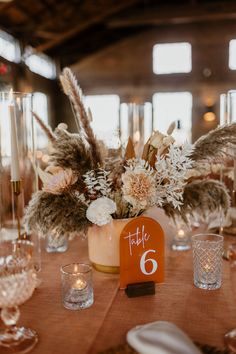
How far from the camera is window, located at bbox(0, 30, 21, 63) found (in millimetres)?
7612

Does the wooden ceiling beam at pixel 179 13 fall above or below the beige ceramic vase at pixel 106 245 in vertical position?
above

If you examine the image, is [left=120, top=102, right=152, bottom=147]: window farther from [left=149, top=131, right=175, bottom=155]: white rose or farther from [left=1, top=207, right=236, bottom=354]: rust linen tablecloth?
[left=1, top=207, right=236, bottom=354]: rust linen tablecloth

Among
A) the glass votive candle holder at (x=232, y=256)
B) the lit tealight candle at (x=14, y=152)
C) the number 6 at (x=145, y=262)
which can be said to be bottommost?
the glass votive candle holder at (x=232, y=256)

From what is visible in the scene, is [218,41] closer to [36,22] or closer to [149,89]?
[149,89]

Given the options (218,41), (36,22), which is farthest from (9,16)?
(218,41)

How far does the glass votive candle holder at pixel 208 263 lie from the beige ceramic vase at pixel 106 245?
0.21m

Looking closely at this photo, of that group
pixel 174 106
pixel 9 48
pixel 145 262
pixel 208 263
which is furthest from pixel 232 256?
pixel 174 106

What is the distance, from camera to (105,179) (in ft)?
3.15

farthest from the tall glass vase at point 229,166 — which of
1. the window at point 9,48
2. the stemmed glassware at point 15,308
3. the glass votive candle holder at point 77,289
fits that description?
the window at point 9,48

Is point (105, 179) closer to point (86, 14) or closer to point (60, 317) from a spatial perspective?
point (60, 317)

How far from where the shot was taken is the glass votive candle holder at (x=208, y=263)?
37.4 inches

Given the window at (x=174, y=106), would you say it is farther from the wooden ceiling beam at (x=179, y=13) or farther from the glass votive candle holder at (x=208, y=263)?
the glass votive candle holder at (x=208, y=263)

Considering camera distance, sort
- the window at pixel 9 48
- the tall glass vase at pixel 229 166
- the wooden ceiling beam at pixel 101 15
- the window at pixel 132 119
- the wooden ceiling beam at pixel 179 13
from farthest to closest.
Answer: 1. the wooden ceiling beam at pixel 101 15
2. the wooden ceiling beam at pixel 179 13
3. the window at pixel 9 48
4. the window at pixel 132 119
5. the tall glass vase at pixel 229 166

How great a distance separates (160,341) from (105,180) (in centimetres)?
44
